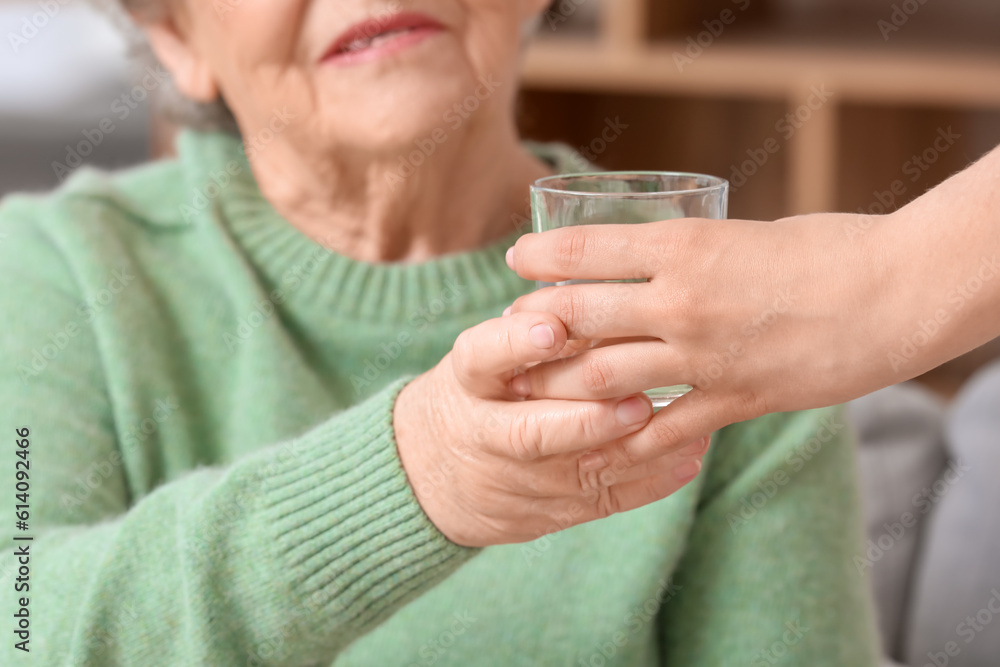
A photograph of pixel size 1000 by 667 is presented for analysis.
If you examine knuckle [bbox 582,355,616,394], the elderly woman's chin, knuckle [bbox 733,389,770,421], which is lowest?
→ knuckle [bbox 733,389,770,421]

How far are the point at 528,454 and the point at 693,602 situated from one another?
0.46m

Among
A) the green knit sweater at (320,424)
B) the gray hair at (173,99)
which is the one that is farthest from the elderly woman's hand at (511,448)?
the gray hair at (173,99)

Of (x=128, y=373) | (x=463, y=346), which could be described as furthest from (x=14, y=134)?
(x=463, y=346)

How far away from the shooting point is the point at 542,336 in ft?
1.83

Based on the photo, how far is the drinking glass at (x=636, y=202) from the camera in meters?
0.57

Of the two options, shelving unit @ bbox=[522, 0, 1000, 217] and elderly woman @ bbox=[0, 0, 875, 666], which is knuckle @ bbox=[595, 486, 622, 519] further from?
shelving unit @ bbox=[522, 0, 1000, 217]

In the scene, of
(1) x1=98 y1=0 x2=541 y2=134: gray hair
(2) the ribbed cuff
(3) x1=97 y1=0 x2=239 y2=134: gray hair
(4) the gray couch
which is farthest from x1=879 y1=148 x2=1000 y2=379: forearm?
(4) the gray couch

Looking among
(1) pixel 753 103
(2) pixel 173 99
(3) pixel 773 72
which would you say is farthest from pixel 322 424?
(1) pixel 753 103

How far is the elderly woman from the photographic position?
0.72m

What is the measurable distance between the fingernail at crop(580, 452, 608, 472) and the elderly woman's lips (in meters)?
0.42

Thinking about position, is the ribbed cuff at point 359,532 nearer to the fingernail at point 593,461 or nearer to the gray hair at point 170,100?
the fingernail at point 593,461

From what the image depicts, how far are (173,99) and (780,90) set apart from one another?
1.26m

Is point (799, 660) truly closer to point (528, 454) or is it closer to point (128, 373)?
point (528, 454)

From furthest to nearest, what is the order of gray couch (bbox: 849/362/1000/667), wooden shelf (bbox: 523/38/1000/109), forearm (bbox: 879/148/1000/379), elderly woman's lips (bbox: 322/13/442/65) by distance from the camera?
wooden shelf (bbox: 523/38/1000/109), gray couch (bbox: 849/362/1000/667), elderly woman's lips (bbox: 322/13/442/65), forearm (bbox: 879/148/1000/379)
